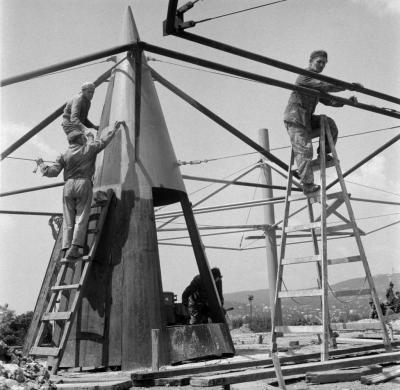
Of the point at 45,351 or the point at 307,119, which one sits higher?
the point at 307,119

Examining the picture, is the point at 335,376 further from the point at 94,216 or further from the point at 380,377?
the point at 94,216

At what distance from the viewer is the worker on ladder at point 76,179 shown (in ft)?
22.7

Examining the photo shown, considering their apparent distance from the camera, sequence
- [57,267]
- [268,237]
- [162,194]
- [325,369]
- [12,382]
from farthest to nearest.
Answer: [268,237] → [162,194] → [57,267] → [325,369] → [12,382]

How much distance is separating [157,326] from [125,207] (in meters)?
1.79

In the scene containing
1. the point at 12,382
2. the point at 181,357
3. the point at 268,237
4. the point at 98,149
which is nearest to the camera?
the point at 12,382

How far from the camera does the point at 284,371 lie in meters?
5.04

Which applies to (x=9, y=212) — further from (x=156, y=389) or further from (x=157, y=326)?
(x=156, y=389)

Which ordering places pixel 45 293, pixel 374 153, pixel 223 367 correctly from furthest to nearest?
1. pixel 374 153
2. pixel 45 293
3. pixel 223 367

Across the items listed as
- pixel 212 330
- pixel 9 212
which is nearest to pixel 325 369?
pixel 212 330

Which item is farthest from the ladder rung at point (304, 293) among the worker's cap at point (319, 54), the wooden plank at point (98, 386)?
the worker's cap at point (319, 54)

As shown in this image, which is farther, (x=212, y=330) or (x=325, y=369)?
(x=212, y=330)

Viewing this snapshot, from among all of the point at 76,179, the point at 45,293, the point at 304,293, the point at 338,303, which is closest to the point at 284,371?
the point at 304,293

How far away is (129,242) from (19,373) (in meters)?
3.59

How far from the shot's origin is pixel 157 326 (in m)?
6.75
